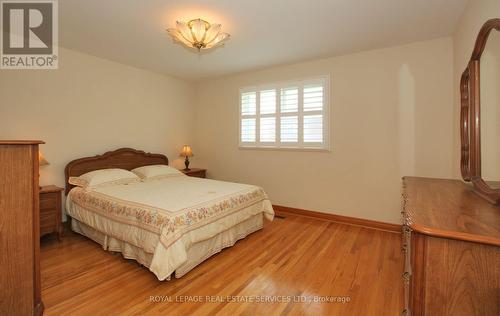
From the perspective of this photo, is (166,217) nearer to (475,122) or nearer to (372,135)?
(475,122)

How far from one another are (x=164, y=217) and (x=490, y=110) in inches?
96.8

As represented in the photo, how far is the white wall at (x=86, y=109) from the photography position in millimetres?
2781

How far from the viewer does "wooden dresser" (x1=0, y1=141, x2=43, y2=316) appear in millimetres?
1293

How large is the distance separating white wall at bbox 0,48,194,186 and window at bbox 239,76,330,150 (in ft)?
4.99

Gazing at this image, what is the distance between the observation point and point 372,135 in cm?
319

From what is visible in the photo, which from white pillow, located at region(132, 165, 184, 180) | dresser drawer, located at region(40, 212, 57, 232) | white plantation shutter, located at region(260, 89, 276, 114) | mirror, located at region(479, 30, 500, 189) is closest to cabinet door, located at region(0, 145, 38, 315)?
dresser drawer, located at region(40, 212, 57, 232)

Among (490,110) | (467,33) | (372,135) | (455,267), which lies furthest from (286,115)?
(455,267)

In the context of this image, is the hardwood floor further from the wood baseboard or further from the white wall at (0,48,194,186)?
the white wall at (0,48,194,186)

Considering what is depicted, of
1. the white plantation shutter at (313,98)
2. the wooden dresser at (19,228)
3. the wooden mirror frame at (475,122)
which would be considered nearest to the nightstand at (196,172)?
the white plantation shutter at (313,98)

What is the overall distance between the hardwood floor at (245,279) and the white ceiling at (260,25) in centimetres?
245

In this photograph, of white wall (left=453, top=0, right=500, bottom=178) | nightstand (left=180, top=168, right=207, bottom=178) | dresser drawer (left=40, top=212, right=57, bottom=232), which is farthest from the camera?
nightstand (left=180, top=168, right=207, bottom=178)

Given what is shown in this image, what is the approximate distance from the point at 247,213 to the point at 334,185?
1.50 meters

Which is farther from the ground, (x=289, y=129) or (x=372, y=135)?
(x=289, y=129)

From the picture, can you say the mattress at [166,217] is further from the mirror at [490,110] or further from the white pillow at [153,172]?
the mirror at [490,110]
